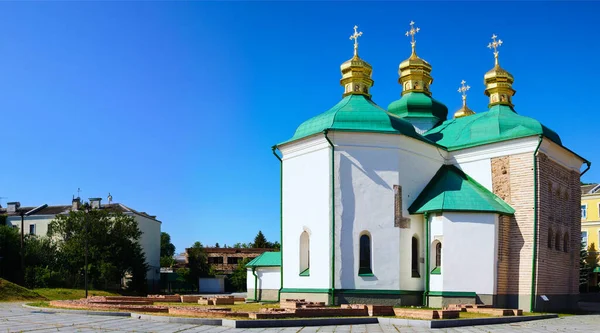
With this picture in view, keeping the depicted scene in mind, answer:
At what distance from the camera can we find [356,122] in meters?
23.7

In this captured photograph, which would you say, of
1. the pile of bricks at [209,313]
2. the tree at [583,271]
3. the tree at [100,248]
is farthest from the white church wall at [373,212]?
the tree at [100,248]

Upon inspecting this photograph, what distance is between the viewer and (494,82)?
29531mm

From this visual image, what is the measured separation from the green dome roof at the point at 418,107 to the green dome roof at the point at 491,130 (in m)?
4.77

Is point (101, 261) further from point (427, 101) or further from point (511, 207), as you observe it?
point (511, 207)

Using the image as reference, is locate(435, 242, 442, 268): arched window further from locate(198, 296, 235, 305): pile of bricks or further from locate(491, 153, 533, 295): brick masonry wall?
locate(198, 296, 235, 305): pile of bricks

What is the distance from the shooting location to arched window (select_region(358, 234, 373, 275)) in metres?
22.9

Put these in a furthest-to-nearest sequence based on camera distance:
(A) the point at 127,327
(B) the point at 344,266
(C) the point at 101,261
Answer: (C) the point at 101,261 → (B) the point at 344,266 → (A) the point at 127,327

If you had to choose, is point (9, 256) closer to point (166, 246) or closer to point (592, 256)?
point (592, 256)

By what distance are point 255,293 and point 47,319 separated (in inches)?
528

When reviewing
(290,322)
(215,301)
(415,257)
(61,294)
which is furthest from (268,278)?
(61,294)

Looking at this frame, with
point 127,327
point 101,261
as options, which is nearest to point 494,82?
point 127,327

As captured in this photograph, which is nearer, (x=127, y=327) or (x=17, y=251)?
(x=127, y=327)

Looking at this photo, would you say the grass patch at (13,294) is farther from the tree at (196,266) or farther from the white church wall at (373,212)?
the tree at (196,266)

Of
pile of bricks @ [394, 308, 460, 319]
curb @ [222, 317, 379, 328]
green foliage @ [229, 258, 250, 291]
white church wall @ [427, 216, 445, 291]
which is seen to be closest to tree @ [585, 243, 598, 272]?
green foliage @ [229, 258, 250, 291]
